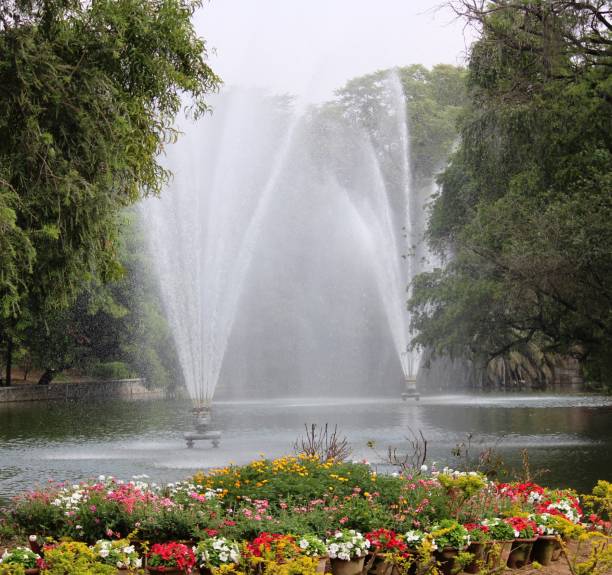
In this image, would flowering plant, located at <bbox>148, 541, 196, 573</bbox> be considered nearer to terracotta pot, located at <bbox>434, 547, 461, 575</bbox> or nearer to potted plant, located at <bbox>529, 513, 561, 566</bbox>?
terracotta pot, located at <bbox>434, 547, 461, 575</bbox>

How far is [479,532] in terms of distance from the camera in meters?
7.68

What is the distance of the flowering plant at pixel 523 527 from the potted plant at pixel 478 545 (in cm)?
24

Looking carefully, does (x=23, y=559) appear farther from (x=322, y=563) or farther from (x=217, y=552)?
(x=322, y=563)

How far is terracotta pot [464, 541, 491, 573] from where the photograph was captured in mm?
7625

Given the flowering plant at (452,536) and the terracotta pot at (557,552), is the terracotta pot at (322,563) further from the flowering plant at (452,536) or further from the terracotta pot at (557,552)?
the terracotta pot at (557,552)

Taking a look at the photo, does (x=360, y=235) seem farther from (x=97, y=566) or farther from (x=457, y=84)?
(x=97, y=566)

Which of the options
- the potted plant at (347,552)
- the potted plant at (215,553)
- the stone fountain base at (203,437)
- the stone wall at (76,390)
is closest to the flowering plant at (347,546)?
the potted plant at (347,552)

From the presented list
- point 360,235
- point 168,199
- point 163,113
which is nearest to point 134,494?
point 163,113

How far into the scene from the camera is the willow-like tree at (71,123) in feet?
34.8

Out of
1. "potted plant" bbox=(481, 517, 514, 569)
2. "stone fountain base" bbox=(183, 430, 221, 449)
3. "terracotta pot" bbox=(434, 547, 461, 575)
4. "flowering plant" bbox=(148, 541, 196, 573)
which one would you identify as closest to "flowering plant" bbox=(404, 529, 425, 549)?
"terracotta pot" bbox=(434, 547, 461, 575)

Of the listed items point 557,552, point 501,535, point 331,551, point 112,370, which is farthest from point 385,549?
point 112,370

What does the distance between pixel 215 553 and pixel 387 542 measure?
132cm

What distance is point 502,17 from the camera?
51.6 ft

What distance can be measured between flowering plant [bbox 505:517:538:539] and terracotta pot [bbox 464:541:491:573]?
302mm
